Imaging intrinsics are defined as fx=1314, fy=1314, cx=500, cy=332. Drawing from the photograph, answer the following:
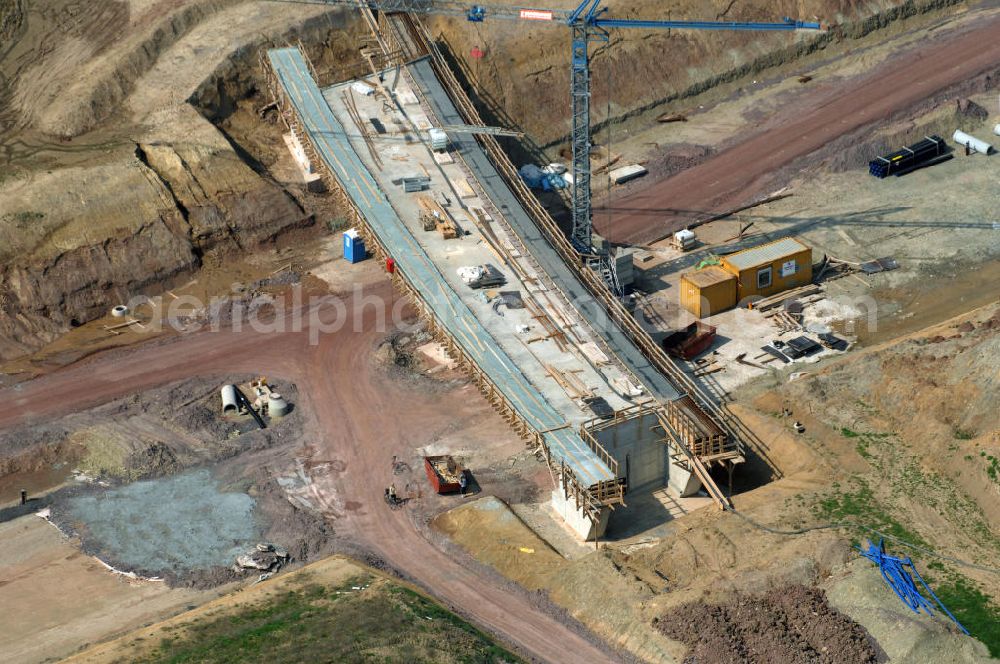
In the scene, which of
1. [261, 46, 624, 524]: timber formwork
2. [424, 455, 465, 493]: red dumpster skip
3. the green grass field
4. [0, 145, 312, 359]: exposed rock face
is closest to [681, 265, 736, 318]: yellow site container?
[261, 46, 624, 524]: timber formwork

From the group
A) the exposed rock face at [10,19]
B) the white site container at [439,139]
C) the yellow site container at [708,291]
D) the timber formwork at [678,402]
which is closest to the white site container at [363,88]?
the white site container at [439,139]

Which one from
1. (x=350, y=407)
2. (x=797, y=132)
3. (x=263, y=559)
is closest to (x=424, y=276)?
(x=350, y=407)

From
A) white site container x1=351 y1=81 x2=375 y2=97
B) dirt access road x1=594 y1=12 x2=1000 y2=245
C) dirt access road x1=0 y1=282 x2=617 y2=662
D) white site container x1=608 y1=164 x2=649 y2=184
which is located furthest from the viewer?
white site container x1=351 y1=81 x2=375 y2=97

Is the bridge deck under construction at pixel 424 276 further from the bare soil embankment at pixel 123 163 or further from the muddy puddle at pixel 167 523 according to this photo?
the muddy puddle at pixel 167 523

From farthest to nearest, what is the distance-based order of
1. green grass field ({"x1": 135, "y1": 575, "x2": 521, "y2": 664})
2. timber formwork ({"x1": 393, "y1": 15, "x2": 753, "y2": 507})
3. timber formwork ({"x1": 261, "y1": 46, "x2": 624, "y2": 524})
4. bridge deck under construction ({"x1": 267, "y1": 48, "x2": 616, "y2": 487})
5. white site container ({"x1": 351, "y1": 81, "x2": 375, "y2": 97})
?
white site container ({"x1": 351, "y1": 81, "x2": 375, "y2": 97}), timber formwork ({"x1": 393, "y1": 15, "x2": 753, "y2": 507}), bridge deck under construction ({"x1": 267, "y1": 48, "x2": 616, "y2": 487}), timber formwork ({"x1": 261, "y1": 46, "x2": 624, "y2": 524}), green grass field ({"x1": 135, "y1": 575, "x2": 521, "y2": 664})

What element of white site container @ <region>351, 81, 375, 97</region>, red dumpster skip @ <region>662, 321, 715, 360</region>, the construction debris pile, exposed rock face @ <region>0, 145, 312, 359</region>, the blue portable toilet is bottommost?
the construction debris pile

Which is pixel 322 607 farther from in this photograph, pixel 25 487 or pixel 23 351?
pixel 23 351

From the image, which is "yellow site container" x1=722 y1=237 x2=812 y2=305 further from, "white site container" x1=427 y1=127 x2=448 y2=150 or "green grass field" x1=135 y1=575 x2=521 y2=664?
"green grass field" x1=135 y1=575 x2=521 y2=664
